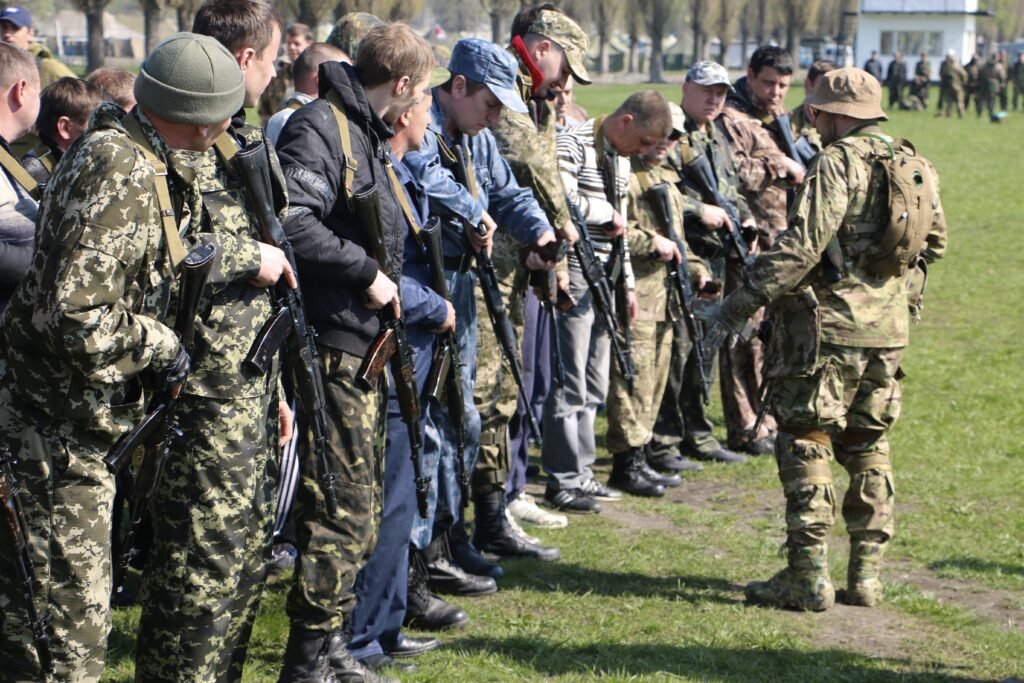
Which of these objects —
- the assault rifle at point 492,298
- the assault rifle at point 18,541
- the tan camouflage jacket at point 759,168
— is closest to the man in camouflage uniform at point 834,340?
the assault rifle at point 492,298

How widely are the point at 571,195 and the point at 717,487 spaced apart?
2.12 metres

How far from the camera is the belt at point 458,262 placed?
5230mm

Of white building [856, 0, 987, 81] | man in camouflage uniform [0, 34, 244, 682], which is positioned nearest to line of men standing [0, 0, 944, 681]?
man in camouflage uniform [0, 34, 244, 682]

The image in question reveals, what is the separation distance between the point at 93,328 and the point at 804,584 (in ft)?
11.8

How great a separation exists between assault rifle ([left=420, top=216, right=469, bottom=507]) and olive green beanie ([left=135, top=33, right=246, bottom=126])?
1.19 m

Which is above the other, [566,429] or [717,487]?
[566,429]

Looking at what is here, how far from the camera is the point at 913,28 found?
249ft

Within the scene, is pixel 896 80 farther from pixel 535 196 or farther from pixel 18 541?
pixel 18 541


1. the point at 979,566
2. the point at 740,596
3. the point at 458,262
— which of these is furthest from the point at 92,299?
the point at 979,566

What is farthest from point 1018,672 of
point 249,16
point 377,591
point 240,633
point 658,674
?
point 249,16

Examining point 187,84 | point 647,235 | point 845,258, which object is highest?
point 187,84

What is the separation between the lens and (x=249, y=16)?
4191mm

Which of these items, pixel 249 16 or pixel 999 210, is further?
pixel 999 210

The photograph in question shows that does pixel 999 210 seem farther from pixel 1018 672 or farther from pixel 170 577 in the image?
pixel 170 577
